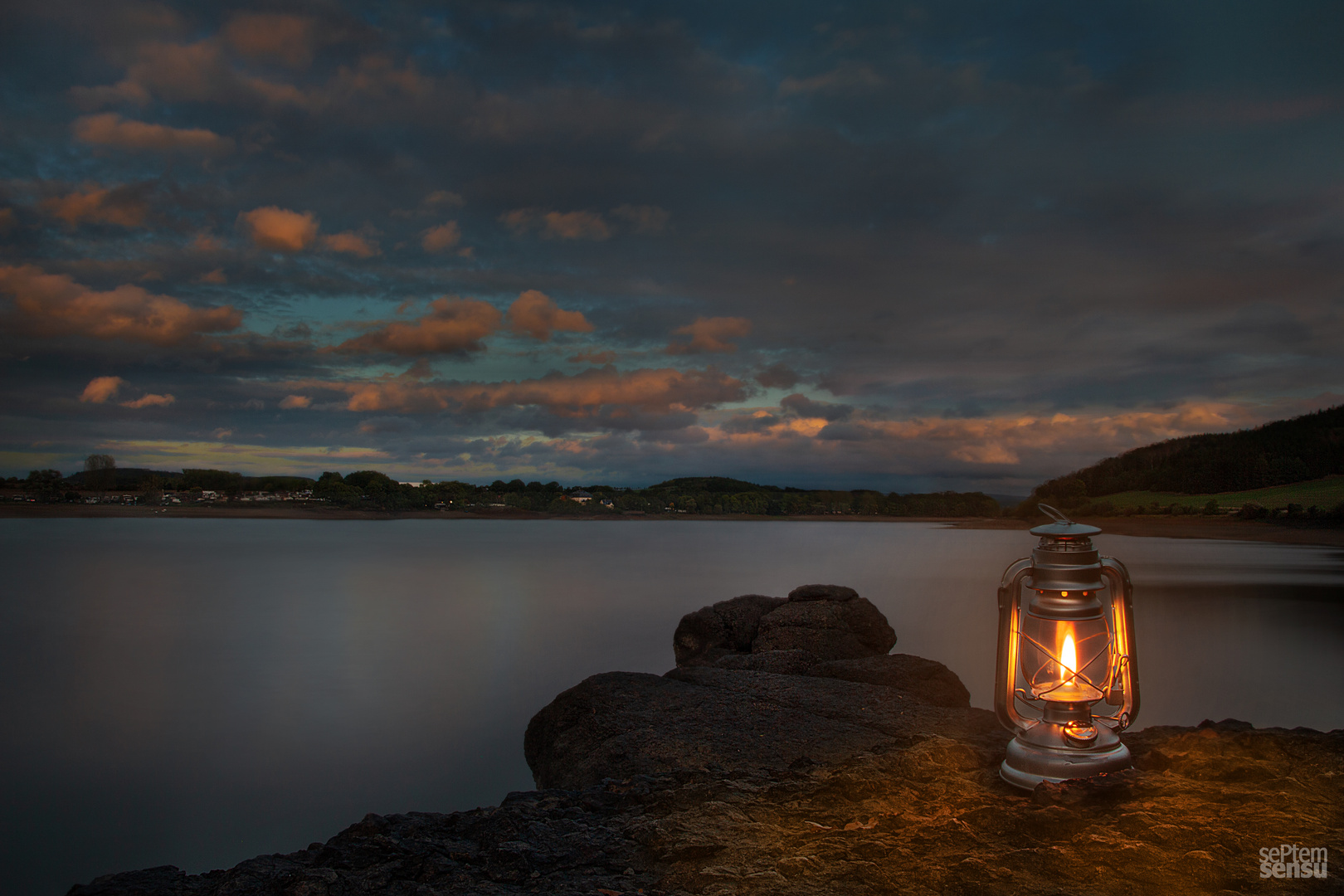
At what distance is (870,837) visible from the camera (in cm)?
323

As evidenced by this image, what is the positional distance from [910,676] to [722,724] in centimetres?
249

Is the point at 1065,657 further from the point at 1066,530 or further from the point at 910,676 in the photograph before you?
the point at 910,676

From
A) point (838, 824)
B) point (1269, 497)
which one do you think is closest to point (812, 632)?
point (838, 824)

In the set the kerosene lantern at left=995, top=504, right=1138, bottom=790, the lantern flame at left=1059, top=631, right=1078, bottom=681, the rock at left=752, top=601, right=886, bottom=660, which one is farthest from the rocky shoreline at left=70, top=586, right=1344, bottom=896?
the rock at left=752, top=601, right=886, bottom=660

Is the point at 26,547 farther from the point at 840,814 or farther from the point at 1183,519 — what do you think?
the point at 1183,519

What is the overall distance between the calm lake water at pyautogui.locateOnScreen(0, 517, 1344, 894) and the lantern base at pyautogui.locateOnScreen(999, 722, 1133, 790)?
537 centimetres

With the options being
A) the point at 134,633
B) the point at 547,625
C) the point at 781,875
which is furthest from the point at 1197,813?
the point at 134,633

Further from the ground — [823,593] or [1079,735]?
[1079,735]

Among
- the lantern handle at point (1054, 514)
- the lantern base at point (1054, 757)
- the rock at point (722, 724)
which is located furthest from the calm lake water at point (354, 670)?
the lantern handle at point (1054, 514)

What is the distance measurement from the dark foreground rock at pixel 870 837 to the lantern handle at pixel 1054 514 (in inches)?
54.9

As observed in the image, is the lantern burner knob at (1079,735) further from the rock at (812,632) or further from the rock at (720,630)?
the rock at (720,630)

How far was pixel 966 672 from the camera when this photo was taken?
40.0 ft

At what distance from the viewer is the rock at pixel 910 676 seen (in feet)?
21.7

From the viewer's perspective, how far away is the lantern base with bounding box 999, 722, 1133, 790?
366 cm
